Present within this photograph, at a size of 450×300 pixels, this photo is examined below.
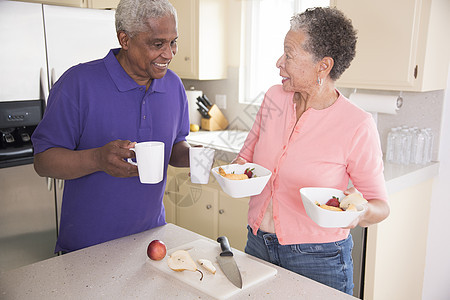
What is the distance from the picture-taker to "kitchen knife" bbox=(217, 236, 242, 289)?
1114 millimetres

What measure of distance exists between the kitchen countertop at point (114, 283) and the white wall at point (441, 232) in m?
1.58

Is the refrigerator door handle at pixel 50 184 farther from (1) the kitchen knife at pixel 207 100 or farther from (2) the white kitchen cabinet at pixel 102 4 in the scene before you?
(1) the kitchen knife at pixel 207 100

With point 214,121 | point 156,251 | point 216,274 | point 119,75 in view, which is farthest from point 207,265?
point 214,121

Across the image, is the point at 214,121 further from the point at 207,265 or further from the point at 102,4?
the point at 207,265

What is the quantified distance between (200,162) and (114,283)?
0.42m

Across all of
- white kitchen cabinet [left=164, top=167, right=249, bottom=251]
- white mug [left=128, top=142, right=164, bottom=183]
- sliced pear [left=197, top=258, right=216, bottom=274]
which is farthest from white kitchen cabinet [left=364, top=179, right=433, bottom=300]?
white mug [left=128, top=142, right=164, bottom=183]

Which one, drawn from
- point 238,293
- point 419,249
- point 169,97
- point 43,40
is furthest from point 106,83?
point 419,249

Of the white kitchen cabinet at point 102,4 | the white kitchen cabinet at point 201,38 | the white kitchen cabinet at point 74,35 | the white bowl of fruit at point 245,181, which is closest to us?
the white bowl of fruit at point 245,181

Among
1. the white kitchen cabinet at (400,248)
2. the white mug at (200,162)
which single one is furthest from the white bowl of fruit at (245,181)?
the white kitchen cabinet at (400,248)

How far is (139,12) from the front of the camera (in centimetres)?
134

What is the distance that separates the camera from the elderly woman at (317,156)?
1332 millimetres

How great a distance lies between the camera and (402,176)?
2092 mm

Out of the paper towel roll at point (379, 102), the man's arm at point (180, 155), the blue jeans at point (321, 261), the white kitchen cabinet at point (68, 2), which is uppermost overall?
the white kitchen cabinet at point (68, 2)

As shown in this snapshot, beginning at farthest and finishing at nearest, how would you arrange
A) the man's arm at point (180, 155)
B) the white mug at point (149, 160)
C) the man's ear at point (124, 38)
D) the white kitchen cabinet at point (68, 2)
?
1. the white kitchen cabinet at point (68, 2)
2. the man's arm at point (180, 155)
3. the man's ear at point (124, 38)
4. the white mug at point (149, 160)
